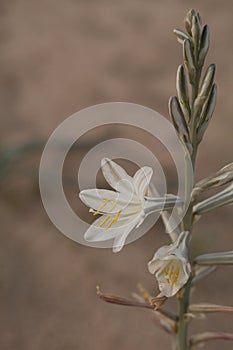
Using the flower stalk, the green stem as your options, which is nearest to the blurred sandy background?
the green stem

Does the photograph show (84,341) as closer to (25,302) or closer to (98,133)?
(25,302)

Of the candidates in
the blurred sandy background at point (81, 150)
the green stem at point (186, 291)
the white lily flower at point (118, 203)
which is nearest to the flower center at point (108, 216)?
the white lily flower at point (118, 203)

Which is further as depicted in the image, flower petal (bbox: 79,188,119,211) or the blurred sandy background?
the blurred sandy background

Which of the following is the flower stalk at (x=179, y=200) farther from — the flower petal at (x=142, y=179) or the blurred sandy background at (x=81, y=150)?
the blurred sandy background at (x=81, y=150)

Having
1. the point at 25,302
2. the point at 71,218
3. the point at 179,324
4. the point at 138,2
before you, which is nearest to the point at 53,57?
the point at 138,2

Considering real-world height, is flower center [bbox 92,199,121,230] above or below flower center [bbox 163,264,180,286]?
above

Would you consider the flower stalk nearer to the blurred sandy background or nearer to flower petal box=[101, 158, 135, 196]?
flower petal box=[101, 158, 135, 196]

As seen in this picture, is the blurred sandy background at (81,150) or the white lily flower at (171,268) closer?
the white lily flower at (171,268)
